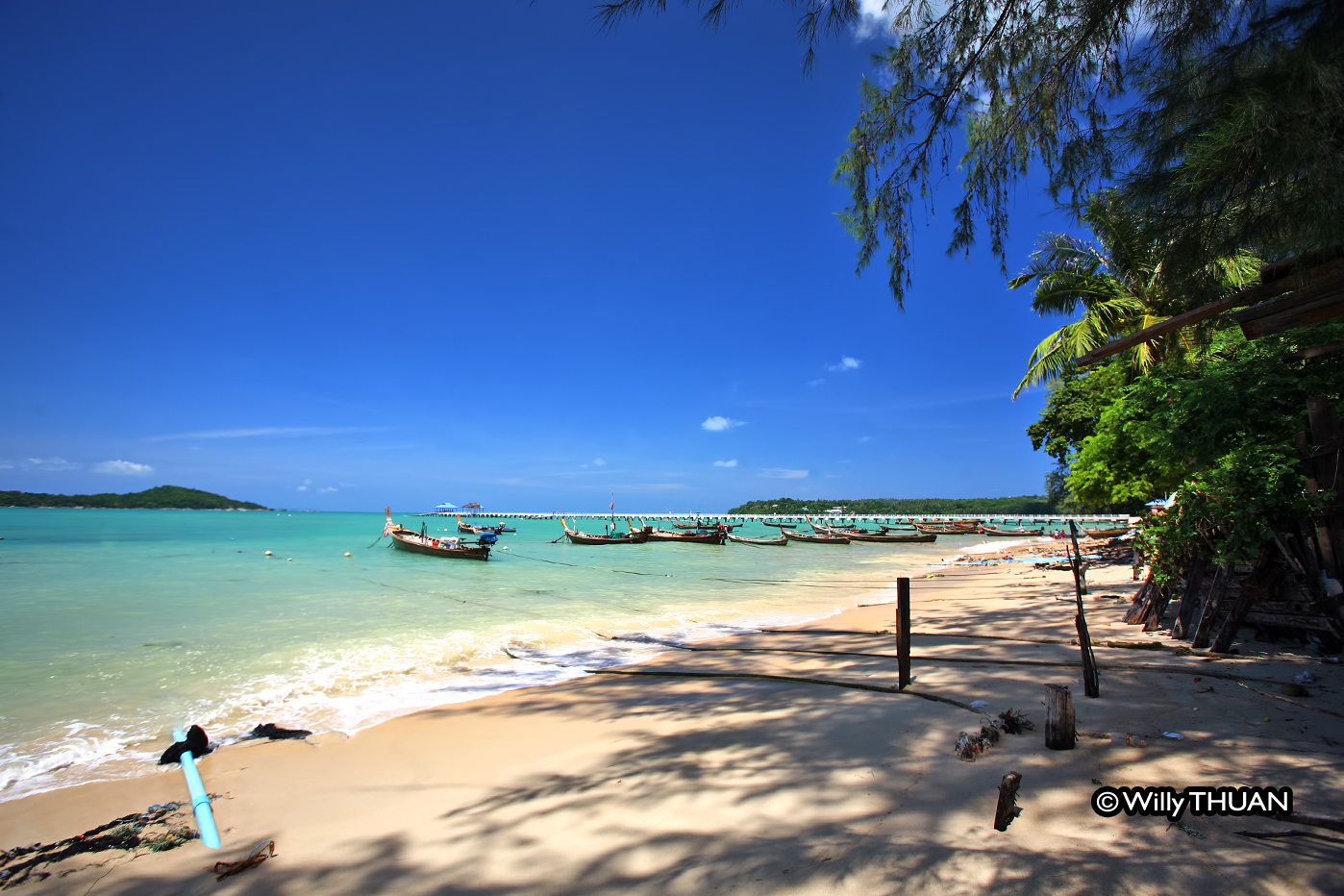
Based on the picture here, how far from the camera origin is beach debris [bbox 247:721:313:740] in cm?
553

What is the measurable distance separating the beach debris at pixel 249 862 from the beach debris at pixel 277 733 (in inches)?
94.2

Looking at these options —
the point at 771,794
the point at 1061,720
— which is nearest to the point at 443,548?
the point at 771,794

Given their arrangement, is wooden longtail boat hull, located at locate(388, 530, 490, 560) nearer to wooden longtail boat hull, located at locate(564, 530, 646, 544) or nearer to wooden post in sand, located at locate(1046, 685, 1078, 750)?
wooden longtail boat hull, located at locate(564, 530, 646, 544)

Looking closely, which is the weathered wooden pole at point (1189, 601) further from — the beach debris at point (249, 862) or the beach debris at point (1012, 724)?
the beach debris at point (249, 862)

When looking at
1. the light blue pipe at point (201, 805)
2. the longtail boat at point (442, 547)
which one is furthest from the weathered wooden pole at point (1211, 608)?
the longtail boat at point (442, 547)

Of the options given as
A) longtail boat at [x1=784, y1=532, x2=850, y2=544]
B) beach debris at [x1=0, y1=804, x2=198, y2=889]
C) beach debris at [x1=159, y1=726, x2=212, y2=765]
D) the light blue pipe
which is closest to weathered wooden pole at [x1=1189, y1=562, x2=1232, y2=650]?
the light blue pipe

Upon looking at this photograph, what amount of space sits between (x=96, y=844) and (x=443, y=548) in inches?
931

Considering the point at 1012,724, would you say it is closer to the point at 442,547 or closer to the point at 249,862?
the point at 249,862

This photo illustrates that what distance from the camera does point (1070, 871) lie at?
7.89ft

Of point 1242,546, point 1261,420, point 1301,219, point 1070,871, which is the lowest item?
point 1070,871

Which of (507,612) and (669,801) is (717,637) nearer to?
(507,612)

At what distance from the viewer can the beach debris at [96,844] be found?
11.2 feet

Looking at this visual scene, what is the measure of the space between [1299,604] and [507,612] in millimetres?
12178

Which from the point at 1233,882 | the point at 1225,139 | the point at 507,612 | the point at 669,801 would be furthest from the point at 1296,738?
the point at 507,612
